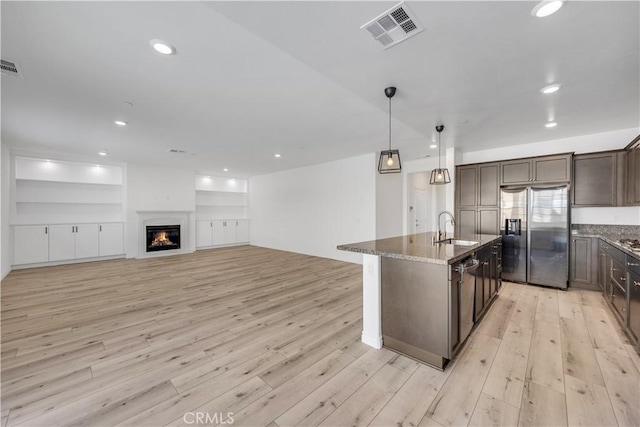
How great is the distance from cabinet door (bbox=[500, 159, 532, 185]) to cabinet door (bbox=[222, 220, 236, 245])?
27.1 feet

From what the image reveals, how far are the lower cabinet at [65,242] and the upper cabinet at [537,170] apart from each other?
927 centimetres

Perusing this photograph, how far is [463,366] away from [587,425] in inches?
29.0

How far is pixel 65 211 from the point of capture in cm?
655

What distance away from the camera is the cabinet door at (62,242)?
5949 mm

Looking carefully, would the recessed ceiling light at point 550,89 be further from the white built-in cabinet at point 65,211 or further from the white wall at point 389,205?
the white built-in cabinet at point 65,211

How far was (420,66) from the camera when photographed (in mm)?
2324

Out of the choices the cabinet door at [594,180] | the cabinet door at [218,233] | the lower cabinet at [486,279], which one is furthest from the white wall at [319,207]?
the cabinet door at [594,180]

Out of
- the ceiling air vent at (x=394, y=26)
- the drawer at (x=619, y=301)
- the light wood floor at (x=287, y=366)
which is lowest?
the light wood floor at (x=287, y=366)

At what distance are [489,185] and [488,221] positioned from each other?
0.69 meters

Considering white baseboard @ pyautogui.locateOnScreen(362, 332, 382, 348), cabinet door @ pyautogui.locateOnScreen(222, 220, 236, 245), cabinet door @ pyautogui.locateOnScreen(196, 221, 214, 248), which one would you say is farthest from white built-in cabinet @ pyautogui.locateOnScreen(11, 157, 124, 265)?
white baseboard @ pyautogui.locateOnScreen(362, 332, 382, 348)

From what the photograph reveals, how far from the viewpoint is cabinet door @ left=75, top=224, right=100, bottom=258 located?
631 cm

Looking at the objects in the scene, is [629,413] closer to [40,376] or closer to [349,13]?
[349,13]

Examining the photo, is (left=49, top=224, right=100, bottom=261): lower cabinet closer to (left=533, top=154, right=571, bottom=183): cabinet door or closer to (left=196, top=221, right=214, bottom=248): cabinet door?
(left=196, top=221, right=214, bottom=248): cabinet door

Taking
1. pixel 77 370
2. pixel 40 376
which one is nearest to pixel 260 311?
pixel 77 370
